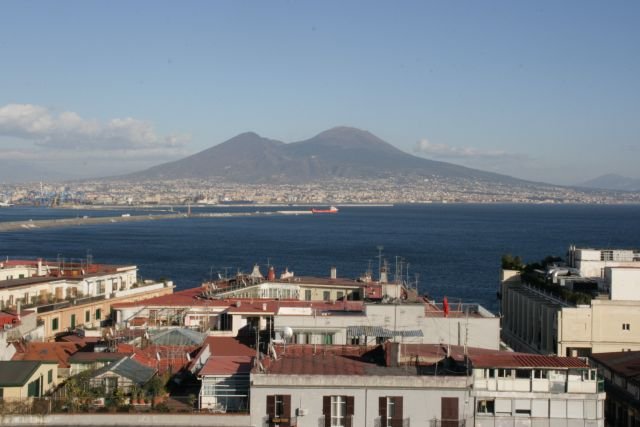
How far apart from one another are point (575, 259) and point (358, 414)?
17.0m

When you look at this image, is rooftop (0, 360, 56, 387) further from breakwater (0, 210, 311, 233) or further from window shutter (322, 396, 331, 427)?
breakwater (0, 210, 311, 233)

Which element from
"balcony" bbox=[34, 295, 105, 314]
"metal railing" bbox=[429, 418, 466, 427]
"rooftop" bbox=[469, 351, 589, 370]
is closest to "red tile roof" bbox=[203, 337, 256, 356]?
"rooftop" bbox=[469, 351, 589, 370]

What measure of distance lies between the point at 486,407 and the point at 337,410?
5.10ft

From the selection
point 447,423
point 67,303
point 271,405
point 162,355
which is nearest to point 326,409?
point 271,405

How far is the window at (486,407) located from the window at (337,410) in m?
1.34

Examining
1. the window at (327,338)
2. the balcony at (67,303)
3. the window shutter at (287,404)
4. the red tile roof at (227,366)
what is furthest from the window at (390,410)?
the balcony at (67,303)

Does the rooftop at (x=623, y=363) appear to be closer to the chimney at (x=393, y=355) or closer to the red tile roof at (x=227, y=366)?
the chimney at (x=393, y=355)

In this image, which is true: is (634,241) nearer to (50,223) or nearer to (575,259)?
(575,259)

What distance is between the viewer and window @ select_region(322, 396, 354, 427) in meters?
9.52

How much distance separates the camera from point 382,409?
9539mm

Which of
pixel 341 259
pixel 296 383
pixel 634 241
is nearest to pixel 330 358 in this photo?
pixel 296 383

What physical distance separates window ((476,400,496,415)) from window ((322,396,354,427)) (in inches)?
52.6

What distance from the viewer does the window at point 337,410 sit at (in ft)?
31.2

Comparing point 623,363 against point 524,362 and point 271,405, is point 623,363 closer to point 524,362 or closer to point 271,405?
point 524,362
